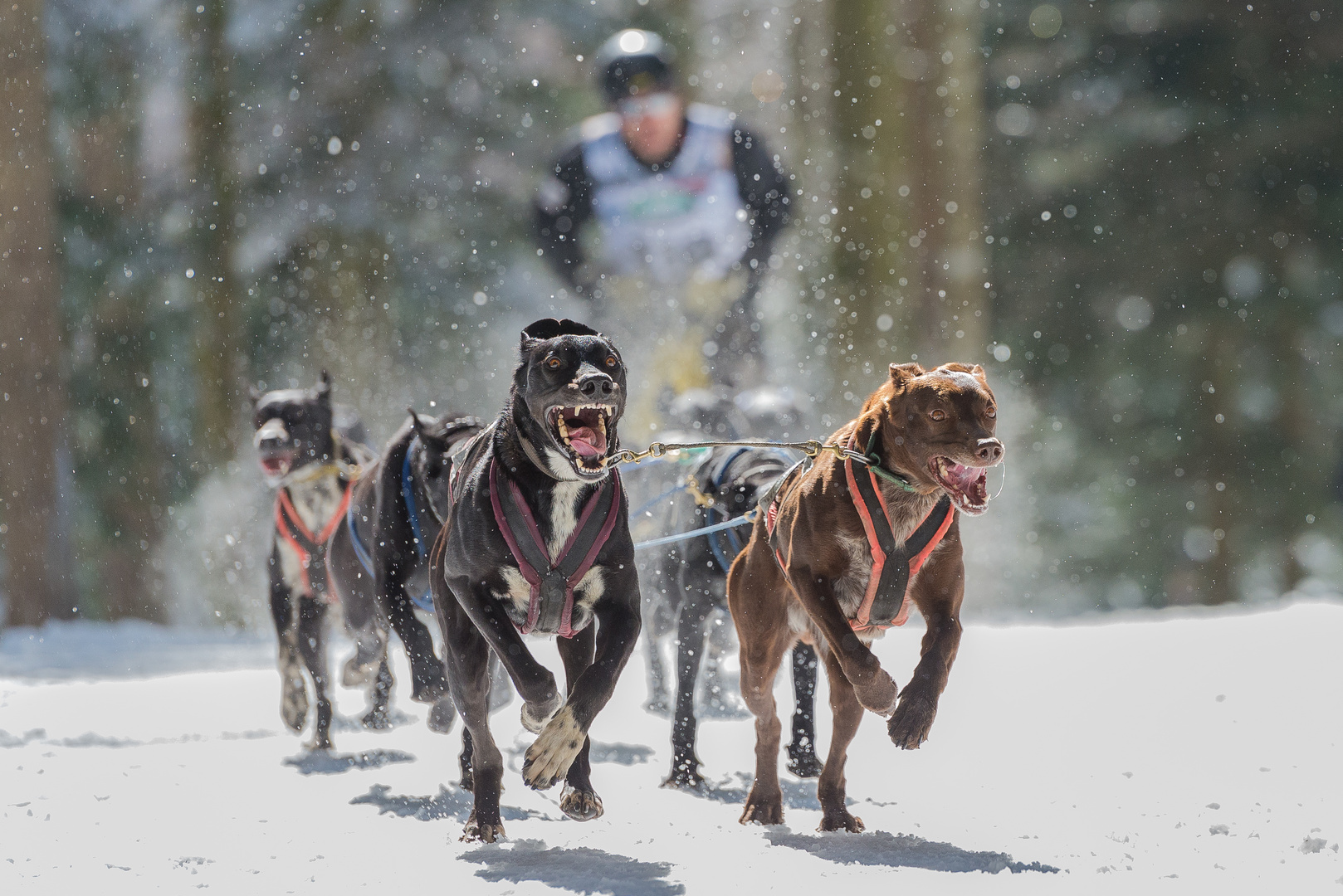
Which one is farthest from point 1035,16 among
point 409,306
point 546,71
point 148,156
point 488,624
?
point 488,624

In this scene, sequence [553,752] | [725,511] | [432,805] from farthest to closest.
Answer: [725,511], [432,805], [553,752]

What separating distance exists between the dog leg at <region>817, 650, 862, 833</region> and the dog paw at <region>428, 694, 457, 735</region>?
4.84 ft

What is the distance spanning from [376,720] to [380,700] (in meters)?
0.12

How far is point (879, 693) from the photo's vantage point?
391 centimetres

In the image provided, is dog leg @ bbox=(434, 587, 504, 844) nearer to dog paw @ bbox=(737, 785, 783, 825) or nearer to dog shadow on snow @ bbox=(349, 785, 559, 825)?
dog shadow on snow @ bbox=(349, 785, 559, 825)

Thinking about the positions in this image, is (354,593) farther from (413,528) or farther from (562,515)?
(562,515)

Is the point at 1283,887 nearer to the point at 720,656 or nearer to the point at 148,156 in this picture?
the point at 720,656

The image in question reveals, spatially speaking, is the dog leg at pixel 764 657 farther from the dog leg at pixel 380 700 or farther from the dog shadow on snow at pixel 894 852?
the dog leg at pixel 380 700

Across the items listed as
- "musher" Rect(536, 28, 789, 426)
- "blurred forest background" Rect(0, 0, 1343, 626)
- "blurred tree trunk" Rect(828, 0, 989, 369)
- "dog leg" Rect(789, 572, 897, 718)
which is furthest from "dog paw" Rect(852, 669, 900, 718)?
"blurred forest background" Rect(0, 0, 1343, 626)

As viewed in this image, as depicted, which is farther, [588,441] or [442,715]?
[442,715]

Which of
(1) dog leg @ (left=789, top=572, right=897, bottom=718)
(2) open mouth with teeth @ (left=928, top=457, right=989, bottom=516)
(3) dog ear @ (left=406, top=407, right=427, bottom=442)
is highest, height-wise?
(3) dog ear @ (left=406, top=407, right=427, bottom=442)

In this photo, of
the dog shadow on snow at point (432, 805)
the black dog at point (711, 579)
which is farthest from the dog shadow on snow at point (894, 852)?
the black dog at point (711, 579)

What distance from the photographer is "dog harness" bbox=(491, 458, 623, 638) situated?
13.5ft

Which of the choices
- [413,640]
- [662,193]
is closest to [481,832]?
[413,640]
